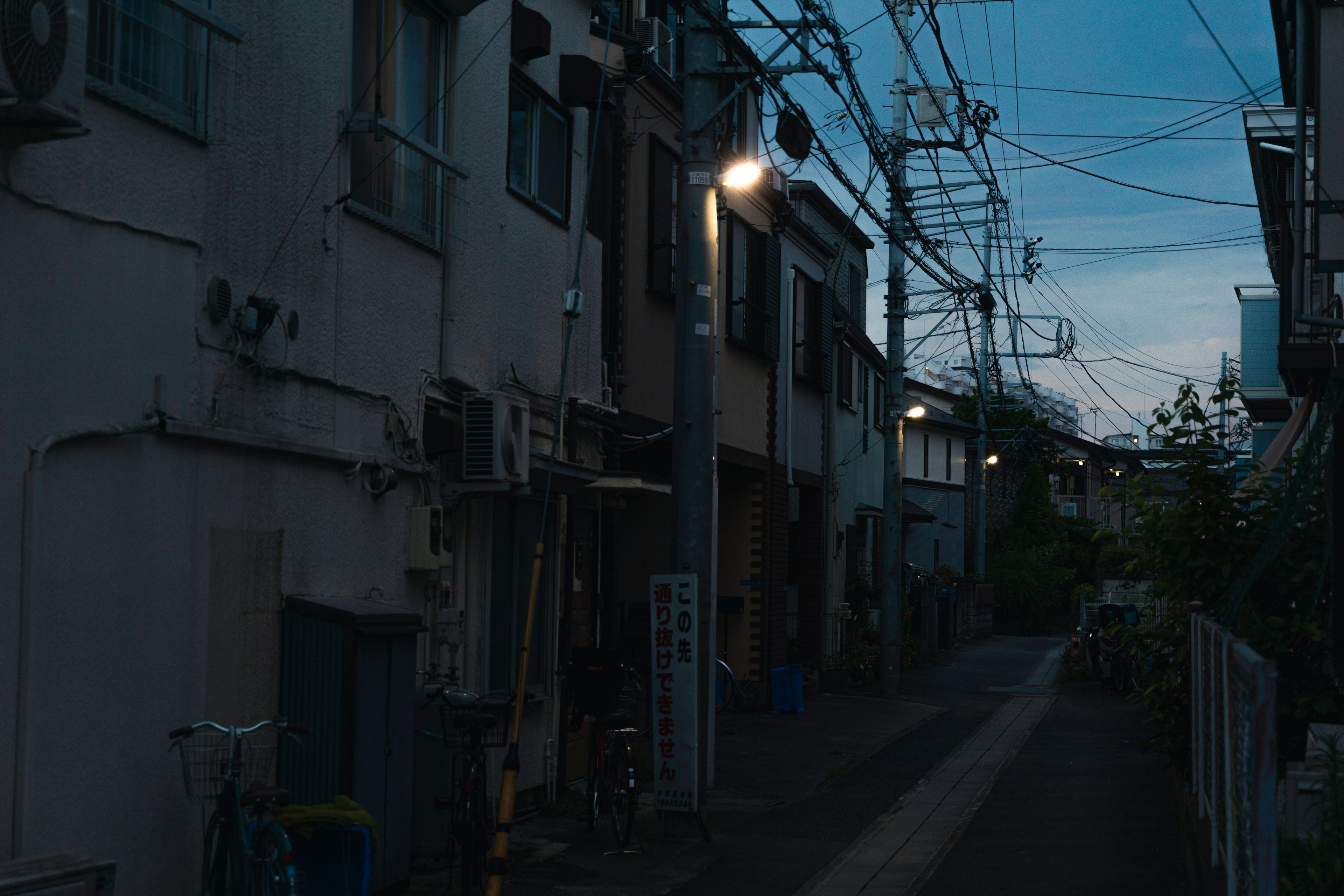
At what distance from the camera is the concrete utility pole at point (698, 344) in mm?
11039

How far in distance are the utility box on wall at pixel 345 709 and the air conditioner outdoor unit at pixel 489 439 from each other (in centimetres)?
203

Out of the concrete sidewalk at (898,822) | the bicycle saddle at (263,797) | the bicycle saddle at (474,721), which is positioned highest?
the bicycle saddle at (474,721)

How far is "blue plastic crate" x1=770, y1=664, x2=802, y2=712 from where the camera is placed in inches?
806

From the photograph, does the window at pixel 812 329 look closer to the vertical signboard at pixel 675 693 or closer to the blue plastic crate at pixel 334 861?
the vertical signboard at pixel 675 693

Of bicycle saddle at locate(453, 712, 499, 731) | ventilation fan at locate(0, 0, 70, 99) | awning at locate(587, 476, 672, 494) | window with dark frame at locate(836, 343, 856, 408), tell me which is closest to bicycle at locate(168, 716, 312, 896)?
bicycle saddle at locate(453, 712, 499, 731)

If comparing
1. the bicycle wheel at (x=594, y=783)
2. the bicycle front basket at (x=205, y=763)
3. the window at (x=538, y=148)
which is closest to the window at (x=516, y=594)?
the bicycle wheel at (x=594, y=783)

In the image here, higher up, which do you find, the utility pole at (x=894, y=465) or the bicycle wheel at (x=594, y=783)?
the utility pole at (x=894, y=465)

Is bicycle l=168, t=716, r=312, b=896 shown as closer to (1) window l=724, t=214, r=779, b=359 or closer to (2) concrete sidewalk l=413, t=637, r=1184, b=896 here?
(2) concrete sidewalk l=413, t=637, r=1184, b=896

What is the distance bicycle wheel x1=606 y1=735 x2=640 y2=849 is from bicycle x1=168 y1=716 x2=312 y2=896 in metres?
3.75

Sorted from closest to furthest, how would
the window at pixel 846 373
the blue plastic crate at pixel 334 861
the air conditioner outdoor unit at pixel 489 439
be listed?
the blue plastic crate at pixel 334 861 < the air conditioner outdoor unit at pixel 489 439 < the window at pixel 846 373

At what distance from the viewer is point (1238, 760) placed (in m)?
4.93

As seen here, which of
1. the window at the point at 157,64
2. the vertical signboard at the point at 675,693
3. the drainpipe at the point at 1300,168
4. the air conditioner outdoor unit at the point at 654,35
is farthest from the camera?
the air conditioner outdoor unit at the point at 654,35

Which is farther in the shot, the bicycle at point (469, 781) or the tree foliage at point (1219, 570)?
the tree foliage at point (1219, 570)

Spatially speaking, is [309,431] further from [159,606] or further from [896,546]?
[896,546]
